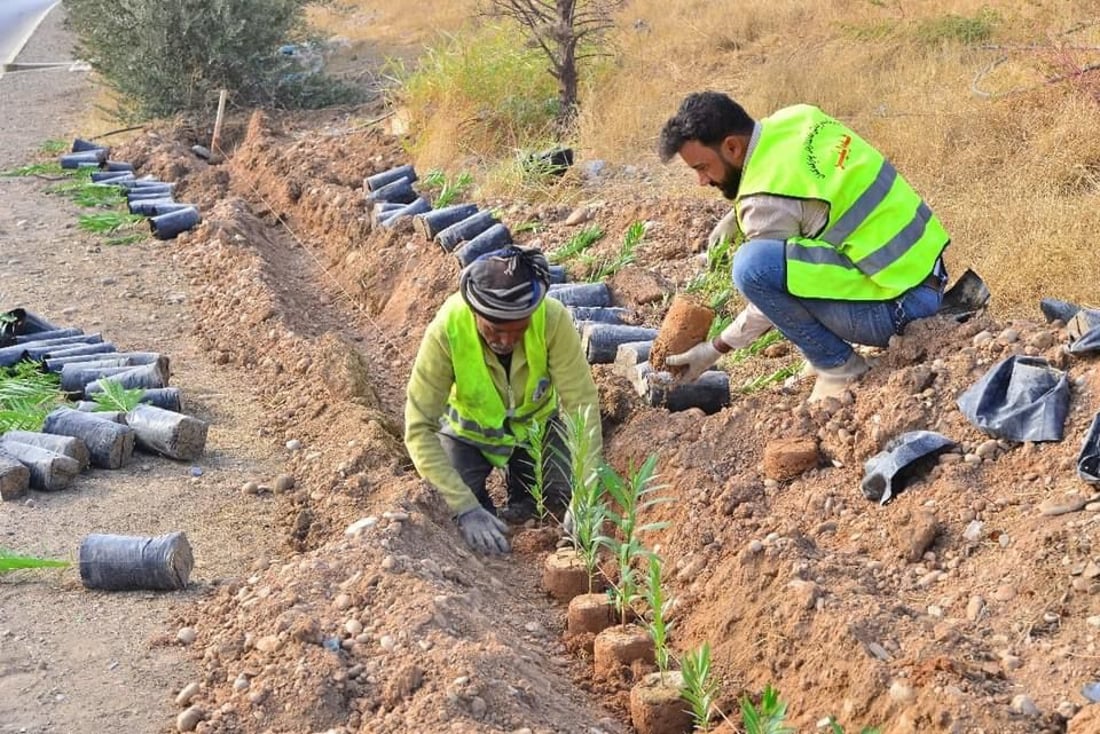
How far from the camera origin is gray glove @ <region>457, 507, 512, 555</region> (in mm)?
5062

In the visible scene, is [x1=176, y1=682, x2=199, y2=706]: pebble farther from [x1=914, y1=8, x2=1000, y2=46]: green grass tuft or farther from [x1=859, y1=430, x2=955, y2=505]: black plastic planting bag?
[x1=914, y1=8, x2=1000, y2=46]: green grass tuft

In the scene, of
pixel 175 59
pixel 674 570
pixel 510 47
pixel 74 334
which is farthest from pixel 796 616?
pixel 175 59

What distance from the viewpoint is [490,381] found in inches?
200

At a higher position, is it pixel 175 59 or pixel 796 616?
pixel 175 59

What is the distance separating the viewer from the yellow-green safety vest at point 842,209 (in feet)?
16.0

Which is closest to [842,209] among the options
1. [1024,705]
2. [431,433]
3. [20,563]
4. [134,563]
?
[431,433]

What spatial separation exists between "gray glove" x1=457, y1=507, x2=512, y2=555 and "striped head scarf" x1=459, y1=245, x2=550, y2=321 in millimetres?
869

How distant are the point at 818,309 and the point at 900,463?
2.71ft

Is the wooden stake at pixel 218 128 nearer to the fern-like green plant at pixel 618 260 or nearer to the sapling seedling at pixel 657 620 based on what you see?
the fern-like green plant at pixel 618 260

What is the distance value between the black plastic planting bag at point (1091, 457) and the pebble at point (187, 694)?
283 centimetres

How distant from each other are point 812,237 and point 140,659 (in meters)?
2.88

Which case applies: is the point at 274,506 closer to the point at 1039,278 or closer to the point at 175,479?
the point at 175,479

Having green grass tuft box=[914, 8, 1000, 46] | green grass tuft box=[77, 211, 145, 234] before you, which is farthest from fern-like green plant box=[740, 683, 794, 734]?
green grass tuft box=[914, 8, 1000, 46]

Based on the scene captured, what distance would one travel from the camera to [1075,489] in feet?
13.8
